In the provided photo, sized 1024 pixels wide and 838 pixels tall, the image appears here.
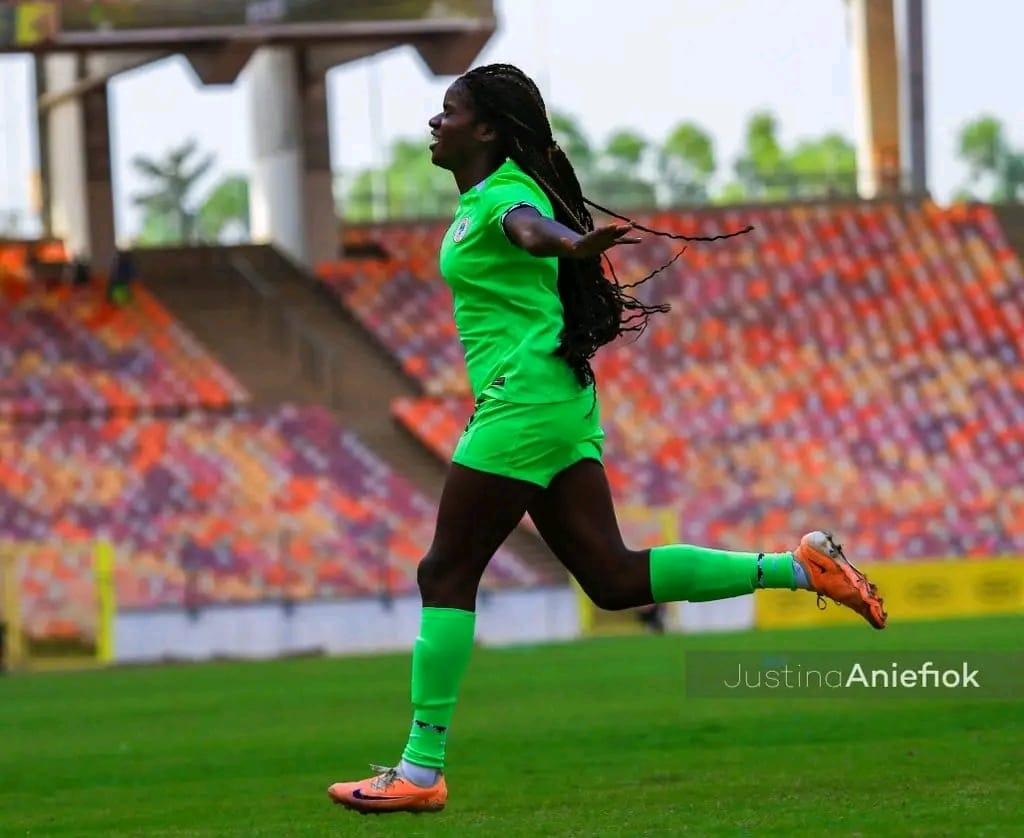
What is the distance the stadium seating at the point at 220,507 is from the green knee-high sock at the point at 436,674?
1818 centimetres

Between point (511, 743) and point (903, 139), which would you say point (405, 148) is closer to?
point (903, 139)

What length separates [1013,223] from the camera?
3684cm

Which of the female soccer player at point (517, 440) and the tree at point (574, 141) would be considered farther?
the tree at point (574, 141)

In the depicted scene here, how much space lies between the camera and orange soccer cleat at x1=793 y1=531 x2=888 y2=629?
702 cm

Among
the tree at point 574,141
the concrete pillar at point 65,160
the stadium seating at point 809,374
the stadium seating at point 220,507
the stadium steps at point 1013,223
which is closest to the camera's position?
the stadium seating at point 220,507

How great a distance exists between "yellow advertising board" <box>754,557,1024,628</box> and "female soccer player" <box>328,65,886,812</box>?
60.5ft

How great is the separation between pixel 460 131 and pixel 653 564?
1.39 m

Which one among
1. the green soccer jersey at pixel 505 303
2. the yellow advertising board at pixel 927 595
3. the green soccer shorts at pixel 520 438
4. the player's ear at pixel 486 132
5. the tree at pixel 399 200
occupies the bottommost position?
the yellow advertising board at pixel 927 595

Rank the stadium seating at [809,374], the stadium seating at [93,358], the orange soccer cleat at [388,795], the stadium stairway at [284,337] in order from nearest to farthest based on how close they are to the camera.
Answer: the orange soccer cleat at [388,795]
the stadium seating at [93,358]
the stadium seating at [809,374]
the stadium stairway at [284,337]

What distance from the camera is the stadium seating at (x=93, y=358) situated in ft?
95.6

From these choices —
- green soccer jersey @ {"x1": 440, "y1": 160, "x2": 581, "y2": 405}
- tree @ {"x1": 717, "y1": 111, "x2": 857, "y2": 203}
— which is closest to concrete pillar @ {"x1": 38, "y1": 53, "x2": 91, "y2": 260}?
tree @ {"x1": 717, "y1": 111, "x2": 857, "y2": 203}

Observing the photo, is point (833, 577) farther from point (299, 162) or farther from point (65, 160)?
point (65, 160)

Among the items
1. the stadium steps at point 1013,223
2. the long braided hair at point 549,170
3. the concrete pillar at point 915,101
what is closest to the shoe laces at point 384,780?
the long braided hair at point 549,170

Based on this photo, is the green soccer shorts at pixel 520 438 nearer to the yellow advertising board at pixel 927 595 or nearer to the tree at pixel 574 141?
the yellow advertising board at pixel 927 595
